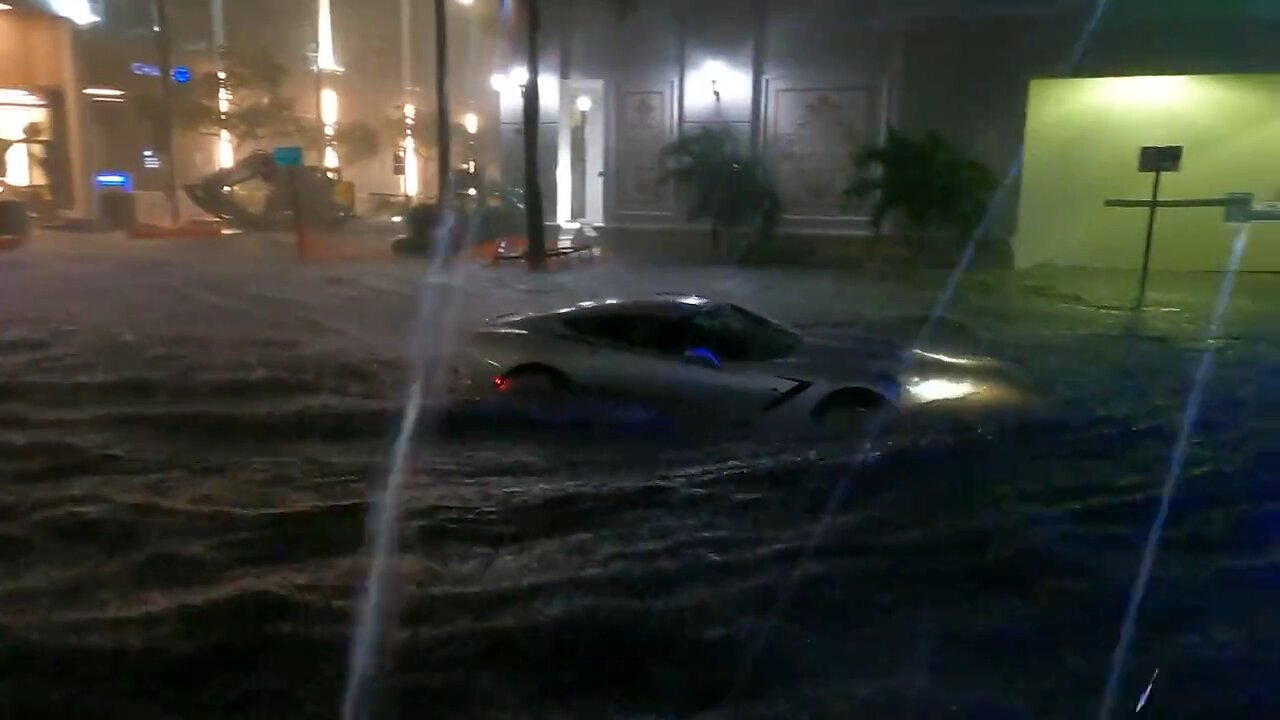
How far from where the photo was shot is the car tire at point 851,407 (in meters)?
7.58

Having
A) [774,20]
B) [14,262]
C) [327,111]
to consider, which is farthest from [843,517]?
[327,111]

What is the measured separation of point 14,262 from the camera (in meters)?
20.1

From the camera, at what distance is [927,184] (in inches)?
704

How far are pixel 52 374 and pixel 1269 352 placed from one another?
454 inches

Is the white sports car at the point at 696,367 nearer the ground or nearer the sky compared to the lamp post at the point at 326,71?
nearer the ground

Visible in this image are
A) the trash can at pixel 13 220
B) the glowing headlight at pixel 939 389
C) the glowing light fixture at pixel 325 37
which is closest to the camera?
the glowing headlight at pixel 939 389

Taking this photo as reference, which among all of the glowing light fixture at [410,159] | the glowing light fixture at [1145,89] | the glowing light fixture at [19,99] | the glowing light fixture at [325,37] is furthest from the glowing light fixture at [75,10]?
the glowing light fixture at [1145,89]

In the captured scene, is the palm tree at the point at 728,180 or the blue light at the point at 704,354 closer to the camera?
the blue light at the point at 704,354

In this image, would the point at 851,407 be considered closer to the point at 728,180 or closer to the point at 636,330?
the point at 636,330

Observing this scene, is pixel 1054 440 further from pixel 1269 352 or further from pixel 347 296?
pixel 347 296

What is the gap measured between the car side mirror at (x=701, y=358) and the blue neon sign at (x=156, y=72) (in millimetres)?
28482

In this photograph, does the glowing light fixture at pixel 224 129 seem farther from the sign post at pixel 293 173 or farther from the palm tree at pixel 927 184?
the palm tree at pixel 927 184

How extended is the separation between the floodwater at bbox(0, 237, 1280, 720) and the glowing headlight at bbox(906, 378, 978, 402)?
243 millimetres

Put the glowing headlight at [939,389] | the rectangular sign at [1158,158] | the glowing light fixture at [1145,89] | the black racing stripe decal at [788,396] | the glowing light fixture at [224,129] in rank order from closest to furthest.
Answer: the black racing stripe decal at [788,396] < the glowing headlight at [939,389] < the rectangular sign at [1158,158] < the glowing light fixture at [1145,89] < the glowing light fixture at [224,129]
